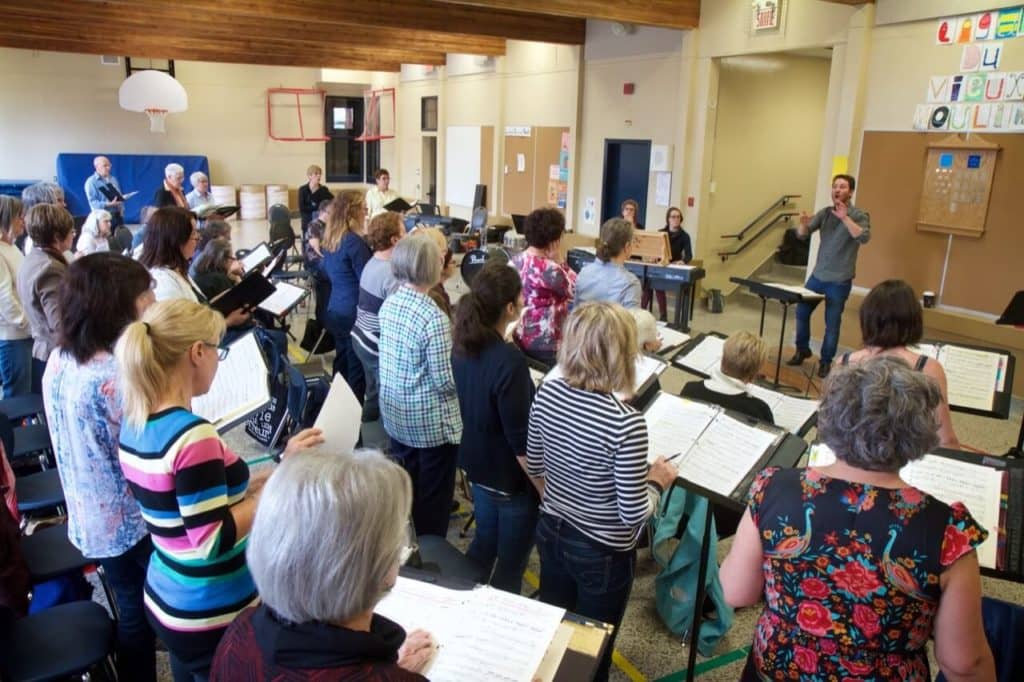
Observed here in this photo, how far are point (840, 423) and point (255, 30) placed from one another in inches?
492

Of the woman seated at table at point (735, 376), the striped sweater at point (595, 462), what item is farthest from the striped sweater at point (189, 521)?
the woman seated at table at point (735, 376)

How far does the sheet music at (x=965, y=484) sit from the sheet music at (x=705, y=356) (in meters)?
1.10

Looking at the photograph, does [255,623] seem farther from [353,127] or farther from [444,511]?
[353,127]

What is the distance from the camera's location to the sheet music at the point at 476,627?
146cm

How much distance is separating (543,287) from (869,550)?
273 centimetres

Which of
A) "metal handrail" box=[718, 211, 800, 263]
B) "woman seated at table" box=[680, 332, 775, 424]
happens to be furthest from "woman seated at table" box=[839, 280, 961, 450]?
"metal handrail" box=[718, 211, 800, 263]

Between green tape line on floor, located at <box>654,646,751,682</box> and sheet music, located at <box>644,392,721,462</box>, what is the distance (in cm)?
99

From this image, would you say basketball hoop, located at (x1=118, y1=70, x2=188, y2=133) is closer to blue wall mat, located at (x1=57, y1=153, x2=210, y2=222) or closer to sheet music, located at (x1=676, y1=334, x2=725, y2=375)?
blue wall mat, located at (x1=57, y1=153, x2=210, y2=222)

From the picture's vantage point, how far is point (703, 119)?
29.0 ft

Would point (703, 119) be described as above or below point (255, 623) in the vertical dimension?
above

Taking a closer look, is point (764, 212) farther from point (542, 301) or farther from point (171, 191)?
point (171, 191)

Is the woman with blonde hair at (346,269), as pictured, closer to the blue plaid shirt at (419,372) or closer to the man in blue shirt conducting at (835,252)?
the blue plaid shirt at (419,372)

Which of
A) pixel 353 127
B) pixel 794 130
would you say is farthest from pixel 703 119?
pixel 353 127

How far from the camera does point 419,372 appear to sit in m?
2.87
